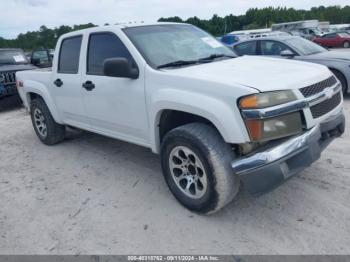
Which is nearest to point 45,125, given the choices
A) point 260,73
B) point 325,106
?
point 260,73

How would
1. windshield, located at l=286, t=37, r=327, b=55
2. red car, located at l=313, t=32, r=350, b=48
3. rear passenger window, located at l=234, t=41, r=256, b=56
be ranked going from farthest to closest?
red car, located at l=313, t=32, r=350, b=48 < rear passenger window, located at l=234, t=41, r=256, b=56 < windshield, located at l=286, t=37, r=327, b=55

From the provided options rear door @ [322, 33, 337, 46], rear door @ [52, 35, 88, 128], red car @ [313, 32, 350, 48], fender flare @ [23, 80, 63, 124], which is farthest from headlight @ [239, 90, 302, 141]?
rear door @ [322, 33, 337, 46]

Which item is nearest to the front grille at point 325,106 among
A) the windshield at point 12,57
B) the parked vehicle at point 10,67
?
the parked vehicle at point 10,67

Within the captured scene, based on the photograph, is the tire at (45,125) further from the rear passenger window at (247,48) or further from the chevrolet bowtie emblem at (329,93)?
the rear passenger window at (247,48)

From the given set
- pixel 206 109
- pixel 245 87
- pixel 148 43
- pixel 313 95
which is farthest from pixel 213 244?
pixel 148 43

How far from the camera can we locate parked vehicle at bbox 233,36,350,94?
7410mm

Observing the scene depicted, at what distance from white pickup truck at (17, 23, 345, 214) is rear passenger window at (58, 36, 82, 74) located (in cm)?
3

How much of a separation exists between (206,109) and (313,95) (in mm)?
966

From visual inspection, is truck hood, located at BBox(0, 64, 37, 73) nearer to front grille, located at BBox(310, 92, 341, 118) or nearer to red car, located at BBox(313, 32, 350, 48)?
front grille, located at BBox(310, 92, 341, 118)

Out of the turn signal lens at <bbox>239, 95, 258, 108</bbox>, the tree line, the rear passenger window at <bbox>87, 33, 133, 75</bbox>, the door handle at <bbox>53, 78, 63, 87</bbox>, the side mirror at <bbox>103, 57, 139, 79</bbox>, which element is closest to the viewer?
the turn signal lens at <bbox>239, 95, 258, 108</bbox>

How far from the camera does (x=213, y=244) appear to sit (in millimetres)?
2943

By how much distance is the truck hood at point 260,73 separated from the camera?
115 inches

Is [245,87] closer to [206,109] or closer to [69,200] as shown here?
[206,109]

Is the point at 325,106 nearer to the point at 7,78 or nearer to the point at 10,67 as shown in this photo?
the point at 7,78
